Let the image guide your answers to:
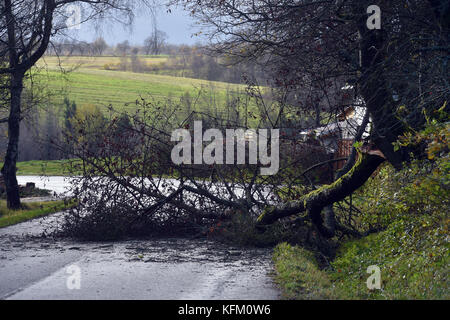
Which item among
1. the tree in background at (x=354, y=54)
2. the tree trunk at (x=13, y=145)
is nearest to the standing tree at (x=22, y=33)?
the tree trunk at (x=13, y=145)

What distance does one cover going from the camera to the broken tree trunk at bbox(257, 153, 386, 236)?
10.4m

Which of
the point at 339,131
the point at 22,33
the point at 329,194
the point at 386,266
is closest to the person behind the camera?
the point at 386,266

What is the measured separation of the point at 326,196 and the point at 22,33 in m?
10.00

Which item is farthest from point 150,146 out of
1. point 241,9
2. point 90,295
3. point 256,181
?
point 90,295

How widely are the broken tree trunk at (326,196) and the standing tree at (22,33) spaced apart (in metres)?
8.23

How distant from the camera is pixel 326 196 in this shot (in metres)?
11.1

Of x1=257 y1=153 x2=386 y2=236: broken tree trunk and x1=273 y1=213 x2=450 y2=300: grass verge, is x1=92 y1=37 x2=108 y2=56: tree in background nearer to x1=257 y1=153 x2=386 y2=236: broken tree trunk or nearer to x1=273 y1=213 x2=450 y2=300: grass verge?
x1=257 y1=153 x2=386 y2=236: broken tree trunk

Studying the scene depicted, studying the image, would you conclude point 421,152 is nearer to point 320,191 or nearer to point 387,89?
point 387,89

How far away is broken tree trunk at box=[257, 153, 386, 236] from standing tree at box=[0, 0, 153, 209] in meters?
8.23

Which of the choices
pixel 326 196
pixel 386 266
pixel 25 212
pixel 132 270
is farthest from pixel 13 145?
pixel 386 266

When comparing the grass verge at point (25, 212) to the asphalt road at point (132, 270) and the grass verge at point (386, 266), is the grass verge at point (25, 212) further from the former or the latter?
the grass verge at point (386, 266)

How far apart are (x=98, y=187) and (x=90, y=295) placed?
20.9 feet

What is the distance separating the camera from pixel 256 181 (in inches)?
511

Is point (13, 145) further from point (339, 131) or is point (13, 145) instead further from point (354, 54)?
point (354, 54)
